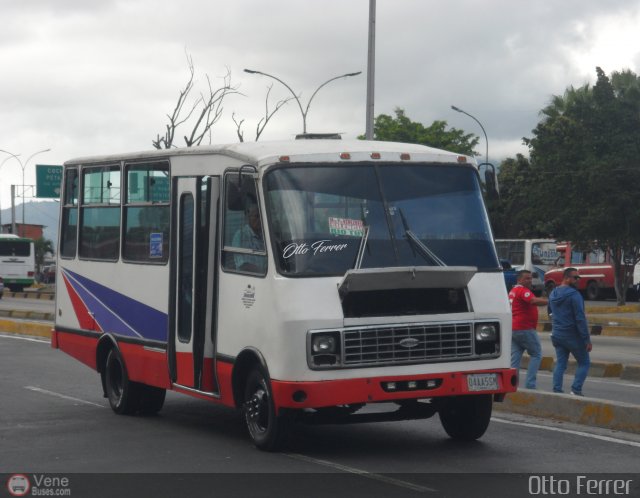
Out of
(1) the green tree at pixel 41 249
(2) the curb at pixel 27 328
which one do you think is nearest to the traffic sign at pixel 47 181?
(2) the curb at pixel 27 328

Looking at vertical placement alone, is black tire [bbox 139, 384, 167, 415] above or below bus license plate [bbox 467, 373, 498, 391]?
below

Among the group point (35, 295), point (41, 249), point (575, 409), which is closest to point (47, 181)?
point (35, 295)

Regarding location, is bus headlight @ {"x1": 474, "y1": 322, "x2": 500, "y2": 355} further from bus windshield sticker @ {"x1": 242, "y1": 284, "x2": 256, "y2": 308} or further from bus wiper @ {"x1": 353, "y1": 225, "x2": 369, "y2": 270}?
bus windshield sticker @ {"x1": 242, "y1": 284, "x2": 256, "y2": 308}

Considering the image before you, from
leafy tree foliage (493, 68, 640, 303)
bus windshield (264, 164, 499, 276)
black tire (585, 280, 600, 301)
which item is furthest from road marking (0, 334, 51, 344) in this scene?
black tire (585, 280, 600, 301)

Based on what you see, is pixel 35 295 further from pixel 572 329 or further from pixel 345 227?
pixel 345 227

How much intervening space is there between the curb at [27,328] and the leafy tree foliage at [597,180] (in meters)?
18.7

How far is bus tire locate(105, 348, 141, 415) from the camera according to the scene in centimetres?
1352

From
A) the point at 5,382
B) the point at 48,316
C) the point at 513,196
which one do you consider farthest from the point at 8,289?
the point at 5,382

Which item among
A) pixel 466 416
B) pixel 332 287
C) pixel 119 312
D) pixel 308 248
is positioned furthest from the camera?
pixel 119 312

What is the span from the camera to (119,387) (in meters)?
13.8

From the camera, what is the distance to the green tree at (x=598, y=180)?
42625mm

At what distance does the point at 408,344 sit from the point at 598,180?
33.9 m

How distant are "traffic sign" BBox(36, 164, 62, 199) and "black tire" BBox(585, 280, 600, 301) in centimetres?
2354

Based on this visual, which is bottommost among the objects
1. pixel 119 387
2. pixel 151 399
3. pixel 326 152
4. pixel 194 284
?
pixel 151 399
